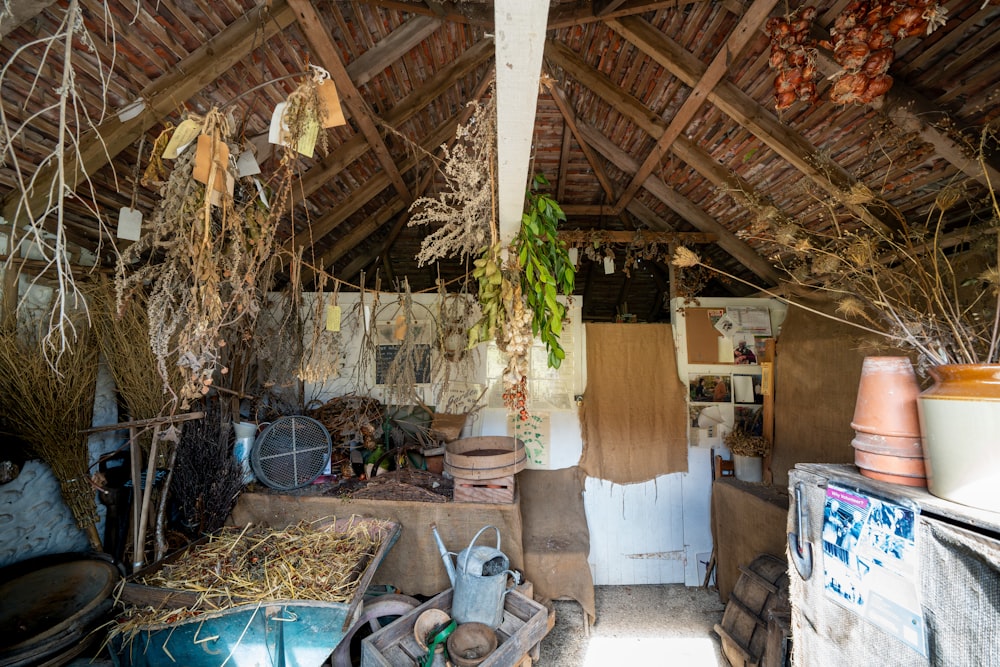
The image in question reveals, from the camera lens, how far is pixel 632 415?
4246 millimetres

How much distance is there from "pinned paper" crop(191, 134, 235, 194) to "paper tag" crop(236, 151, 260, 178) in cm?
38

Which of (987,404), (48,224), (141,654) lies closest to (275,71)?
(48,224)

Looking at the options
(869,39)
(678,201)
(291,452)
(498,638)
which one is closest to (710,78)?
(869,39)

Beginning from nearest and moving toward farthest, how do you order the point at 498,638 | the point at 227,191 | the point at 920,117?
the point at 227,191
the point at 920,117
the point at 498,638

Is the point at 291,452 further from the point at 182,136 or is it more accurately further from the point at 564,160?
the point at 564,160

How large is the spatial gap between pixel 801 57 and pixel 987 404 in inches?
64.0

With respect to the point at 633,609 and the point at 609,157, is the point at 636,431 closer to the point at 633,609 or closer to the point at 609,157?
the point at 633,609

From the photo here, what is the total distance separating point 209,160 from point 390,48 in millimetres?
1674

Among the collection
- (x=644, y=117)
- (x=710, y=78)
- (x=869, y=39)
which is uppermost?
(x=644, y=117)

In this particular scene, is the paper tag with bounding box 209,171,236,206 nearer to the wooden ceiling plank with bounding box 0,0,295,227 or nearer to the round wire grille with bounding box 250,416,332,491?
the wooden ceiling plank with bounding box 0,0,295,227

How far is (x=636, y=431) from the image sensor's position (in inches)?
167

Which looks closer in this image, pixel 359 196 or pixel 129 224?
pixel 129 224

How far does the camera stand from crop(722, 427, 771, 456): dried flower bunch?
3.88 m

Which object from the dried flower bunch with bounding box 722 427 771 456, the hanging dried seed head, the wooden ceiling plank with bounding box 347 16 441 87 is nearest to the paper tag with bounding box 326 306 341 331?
the wooden ceiling plank with bounding box 347 16 441 87
